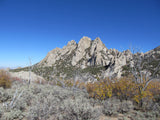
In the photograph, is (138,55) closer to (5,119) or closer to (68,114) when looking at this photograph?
(68,114)

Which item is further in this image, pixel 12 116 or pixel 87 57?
pixel 87 57

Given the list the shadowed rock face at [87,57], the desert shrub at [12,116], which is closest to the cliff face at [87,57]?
the shadowed rock face at [87,57]

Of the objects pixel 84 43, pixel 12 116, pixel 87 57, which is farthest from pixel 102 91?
pixel 84 43

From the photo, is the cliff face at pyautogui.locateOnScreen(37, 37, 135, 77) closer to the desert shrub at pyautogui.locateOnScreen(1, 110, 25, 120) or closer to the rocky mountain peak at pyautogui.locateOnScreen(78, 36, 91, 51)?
the rocky mountain peak at pyautogui.locateOnScreen(78, 36, 91, 51)

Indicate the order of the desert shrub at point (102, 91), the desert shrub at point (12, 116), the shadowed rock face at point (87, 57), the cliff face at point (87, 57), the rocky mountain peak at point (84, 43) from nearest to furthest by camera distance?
the desert shrub at point (12, 116) < the desert shrub at point (102, 91) < the cliff face at point (87, 57) < the shadowed rock face at point (87, 57) < the rocky mountain peak at point (84, 43)

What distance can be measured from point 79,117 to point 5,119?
418 cm

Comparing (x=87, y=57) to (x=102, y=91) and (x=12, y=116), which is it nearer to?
(x=102, y=91)

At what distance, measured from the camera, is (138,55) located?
9242 millimetres

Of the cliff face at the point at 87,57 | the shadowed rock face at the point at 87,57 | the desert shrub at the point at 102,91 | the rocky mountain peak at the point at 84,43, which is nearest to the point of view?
the desert shrub at the point at 102,91

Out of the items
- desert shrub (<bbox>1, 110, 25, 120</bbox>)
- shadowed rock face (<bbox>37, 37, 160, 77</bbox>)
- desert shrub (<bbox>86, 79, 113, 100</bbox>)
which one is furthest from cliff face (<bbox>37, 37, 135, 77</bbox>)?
desert shrub (<bbox>1, 110, 25, 120</bbox>)

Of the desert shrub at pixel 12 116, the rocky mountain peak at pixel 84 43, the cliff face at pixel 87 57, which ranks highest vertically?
the rocky mountain peak at pixel 84 43

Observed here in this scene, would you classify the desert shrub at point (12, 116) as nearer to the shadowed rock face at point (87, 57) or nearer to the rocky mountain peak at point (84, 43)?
the shadowed rock face at point (87, 57)

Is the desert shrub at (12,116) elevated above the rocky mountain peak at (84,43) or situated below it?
below

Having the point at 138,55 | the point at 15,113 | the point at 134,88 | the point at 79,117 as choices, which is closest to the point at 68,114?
the point at 79,117
